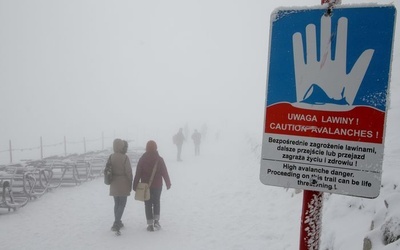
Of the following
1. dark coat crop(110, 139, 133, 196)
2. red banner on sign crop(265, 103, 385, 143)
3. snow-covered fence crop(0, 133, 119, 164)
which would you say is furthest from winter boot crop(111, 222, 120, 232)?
snow-covered fence crop(0, 133, 119, 164)

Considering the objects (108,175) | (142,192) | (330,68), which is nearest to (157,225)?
(142,192)

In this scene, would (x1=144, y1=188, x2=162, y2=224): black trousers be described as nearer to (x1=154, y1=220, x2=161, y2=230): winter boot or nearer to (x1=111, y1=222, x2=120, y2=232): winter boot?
(x1=154, y1=220, x2=161, y2=230): winter boot

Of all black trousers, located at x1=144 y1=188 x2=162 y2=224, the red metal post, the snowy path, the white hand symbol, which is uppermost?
the white hand symbol

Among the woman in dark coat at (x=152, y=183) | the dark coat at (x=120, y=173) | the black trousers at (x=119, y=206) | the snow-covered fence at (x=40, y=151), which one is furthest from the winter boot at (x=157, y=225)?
the snow-covered fence at (x=40, y=151)

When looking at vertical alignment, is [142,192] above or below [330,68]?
below

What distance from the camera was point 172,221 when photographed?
23.2 feet

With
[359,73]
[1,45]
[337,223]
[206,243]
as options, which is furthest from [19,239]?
[1,45]

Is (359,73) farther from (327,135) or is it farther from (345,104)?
(327,135)

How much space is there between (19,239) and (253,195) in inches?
231

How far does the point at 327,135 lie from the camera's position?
1.57 metres

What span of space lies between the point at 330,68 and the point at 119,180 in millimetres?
5572

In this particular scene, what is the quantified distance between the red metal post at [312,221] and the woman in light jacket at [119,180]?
5224mm

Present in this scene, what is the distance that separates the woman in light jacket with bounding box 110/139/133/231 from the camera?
6270mm

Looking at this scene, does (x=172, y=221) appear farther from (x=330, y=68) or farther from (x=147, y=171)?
(x=330, y=68)
